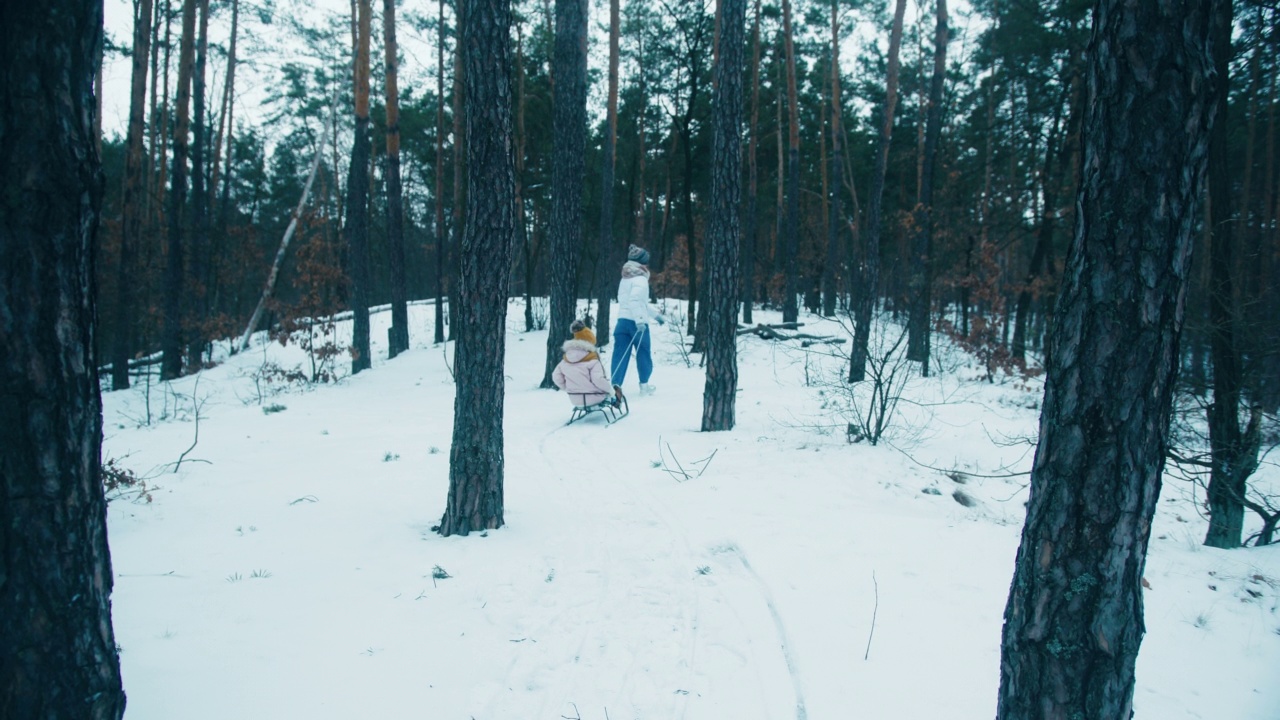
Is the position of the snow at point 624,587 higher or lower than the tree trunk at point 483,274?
lower

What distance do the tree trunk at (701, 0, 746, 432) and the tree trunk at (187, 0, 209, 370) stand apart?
41.1ft

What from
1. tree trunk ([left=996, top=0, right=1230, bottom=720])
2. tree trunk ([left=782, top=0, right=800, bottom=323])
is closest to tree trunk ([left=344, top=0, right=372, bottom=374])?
tree trunk ([left=782, top=0, right=800, bottom=323])

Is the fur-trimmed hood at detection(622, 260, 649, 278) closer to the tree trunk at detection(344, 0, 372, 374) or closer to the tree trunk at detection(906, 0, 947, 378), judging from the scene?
the tree trunk at detection(906, 0, 947, 378)

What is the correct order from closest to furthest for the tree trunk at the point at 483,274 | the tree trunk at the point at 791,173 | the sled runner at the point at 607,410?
the tree trunk at the point at 483,274
the sled runner at the point at 607,410
the tree trunk at the point at 791,173

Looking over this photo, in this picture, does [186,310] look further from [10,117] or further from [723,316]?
[10,117]

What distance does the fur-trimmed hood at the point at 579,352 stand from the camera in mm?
8258

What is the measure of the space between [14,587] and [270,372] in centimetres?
1258

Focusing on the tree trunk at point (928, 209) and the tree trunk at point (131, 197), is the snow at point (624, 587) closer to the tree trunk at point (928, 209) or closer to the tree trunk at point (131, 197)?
the tree trunk at point (928, 209)

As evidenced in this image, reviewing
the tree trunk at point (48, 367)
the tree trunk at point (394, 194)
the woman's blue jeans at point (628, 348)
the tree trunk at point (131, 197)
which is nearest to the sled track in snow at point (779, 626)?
the tree trunk at point (48, 367)

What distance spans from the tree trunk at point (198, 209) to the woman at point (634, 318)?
1041cm

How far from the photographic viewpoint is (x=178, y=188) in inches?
532

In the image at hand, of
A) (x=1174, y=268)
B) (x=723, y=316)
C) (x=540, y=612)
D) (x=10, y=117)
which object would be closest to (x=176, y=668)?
(x=540, y=612)

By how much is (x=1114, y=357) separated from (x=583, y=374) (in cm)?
673

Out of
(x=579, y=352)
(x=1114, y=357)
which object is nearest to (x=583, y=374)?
(x=579, y=352)
